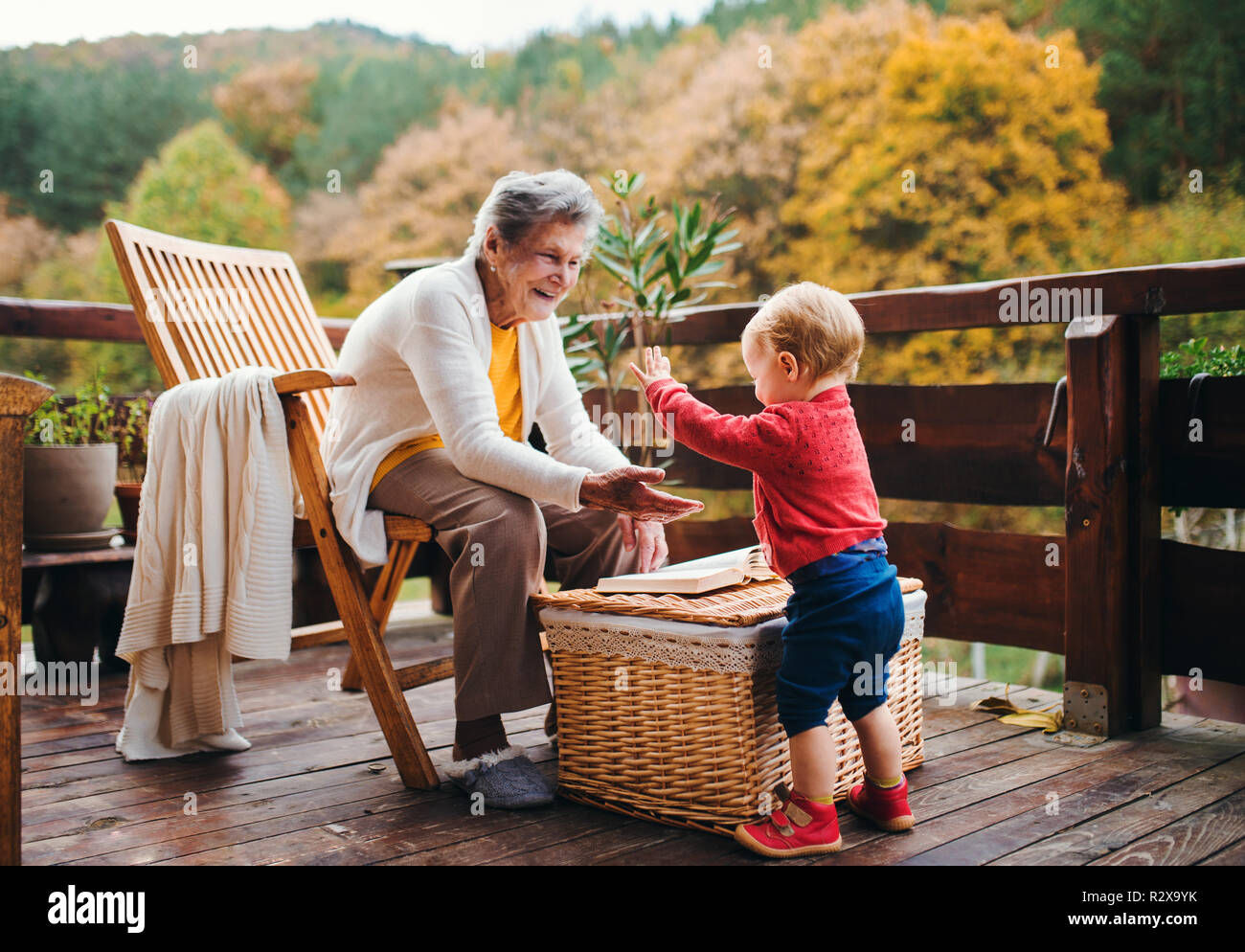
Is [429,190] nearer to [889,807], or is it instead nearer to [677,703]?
[677,703]

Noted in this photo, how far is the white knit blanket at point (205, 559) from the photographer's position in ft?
6.61

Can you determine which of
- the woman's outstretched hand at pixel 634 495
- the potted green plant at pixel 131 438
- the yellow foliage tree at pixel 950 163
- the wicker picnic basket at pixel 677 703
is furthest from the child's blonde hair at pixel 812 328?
the yellow foliage tree at pixel 950 163

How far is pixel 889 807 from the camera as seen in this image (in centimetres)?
169

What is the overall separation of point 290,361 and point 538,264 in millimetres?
851

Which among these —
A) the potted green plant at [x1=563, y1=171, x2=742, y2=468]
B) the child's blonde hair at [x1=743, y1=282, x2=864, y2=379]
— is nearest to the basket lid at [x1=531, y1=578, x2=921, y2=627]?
the child's blonde hair at [x1=743, y1=282, x2=864, y2=379]

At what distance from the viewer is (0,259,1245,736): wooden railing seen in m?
2.17

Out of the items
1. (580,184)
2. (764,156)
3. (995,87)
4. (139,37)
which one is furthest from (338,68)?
(580,184)

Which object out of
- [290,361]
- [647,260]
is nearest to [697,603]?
[290,361]

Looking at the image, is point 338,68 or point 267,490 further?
point 338,68

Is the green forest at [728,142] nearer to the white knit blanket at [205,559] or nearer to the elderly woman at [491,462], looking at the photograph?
the elderly woman at [491,462]

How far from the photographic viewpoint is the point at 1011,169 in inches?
344

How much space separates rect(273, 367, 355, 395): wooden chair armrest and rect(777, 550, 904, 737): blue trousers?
2.96 ft

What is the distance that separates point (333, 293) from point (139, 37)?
347 centimetres
